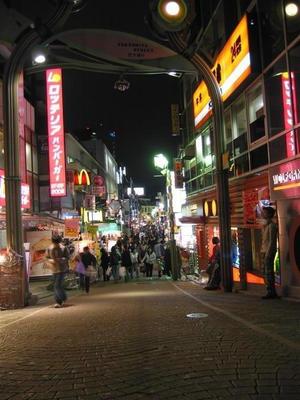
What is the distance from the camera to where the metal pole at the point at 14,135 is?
40.4ft

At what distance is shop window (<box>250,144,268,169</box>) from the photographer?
525 inches

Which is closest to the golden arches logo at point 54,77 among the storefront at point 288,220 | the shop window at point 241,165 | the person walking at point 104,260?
the person walking at point 104,260

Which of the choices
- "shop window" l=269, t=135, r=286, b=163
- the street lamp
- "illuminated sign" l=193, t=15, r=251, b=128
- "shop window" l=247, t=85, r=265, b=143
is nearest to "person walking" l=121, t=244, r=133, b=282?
the street lamp

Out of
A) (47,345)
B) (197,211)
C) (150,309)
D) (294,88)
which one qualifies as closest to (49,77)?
(197,211)

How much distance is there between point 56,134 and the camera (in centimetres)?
2572

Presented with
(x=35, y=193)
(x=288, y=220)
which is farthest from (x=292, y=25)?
(x=35, y=193)

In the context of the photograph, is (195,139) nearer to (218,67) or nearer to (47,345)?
(218,67)

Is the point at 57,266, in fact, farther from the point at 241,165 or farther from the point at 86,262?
the point at 241,165

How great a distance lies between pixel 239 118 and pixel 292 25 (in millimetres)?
5725

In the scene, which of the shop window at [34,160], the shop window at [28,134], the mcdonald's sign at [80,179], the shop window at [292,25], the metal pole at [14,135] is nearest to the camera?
the shop window at [292,25]

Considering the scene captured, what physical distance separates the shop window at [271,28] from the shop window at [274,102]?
419 mm

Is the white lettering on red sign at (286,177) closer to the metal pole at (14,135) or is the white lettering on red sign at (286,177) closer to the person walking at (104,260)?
the metal pole at (14,135)

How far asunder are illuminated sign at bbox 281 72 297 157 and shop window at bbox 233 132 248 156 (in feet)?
11.0

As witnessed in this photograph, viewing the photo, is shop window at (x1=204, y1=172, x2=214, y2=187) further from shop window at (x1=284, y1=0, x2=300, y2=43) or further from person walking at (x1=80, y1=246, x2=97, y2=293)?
shop window at (x1=284, y1=0, x2=300, y2=43)
